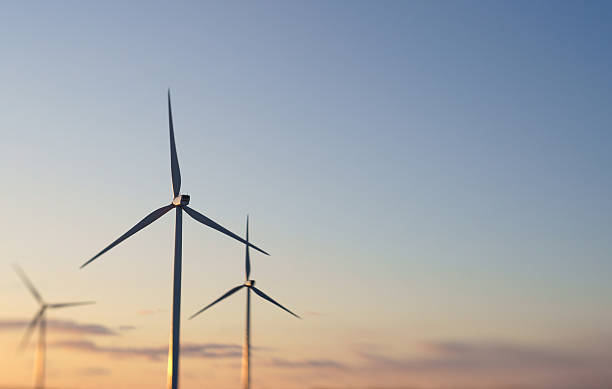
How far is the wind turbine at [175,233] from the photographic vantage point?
112 meters

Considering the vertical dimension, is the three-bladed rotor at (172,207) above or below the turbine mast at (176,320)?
above

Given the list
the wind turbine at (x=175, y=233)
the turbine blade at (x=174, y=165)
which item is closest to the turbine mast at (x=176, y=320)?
the wind turbine at (x=175, y=233)

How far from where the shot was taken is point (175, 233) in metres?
117

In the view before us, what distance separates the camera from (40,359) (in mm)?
122438

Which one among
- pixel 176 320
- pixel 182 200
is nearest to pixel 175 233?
pixel 182 200

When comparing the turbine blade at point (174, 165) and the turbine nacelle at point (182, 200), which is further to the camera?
the turbine blade at point (174, 165)

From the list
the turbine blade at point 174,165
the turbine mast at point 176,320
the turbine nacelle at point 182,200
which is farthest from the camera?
the turbine blade at point 174,165

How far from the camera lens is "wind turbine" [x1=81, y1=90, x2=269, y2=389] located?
368 feet

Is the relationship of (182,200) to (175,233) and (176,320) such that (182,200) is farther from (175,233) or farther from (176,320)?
(176,320)

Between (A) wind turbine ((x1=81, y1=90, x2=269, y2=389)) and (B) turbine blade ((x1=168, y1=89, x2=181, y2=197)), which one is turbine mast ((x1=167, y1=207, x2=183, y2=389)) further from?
(B) turbine blade ((x1=168, y1=89, x2=181, y2=197))

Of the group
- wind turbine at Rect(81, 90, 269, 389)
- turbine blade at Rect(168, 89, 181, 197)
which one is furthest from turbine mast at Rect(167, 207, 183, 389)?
turbine blade at Rect(168, 89, 181, 197)

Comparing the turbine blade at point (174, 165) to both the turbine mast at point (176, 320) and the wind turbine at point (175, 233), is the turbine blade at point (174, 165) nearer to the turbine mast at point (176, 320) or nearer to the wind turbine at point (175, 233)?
the wind turbine at point (175, 233)

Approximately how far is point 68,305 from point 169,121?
28696 millimetres

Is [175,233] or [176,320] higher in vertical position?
[175,233]
